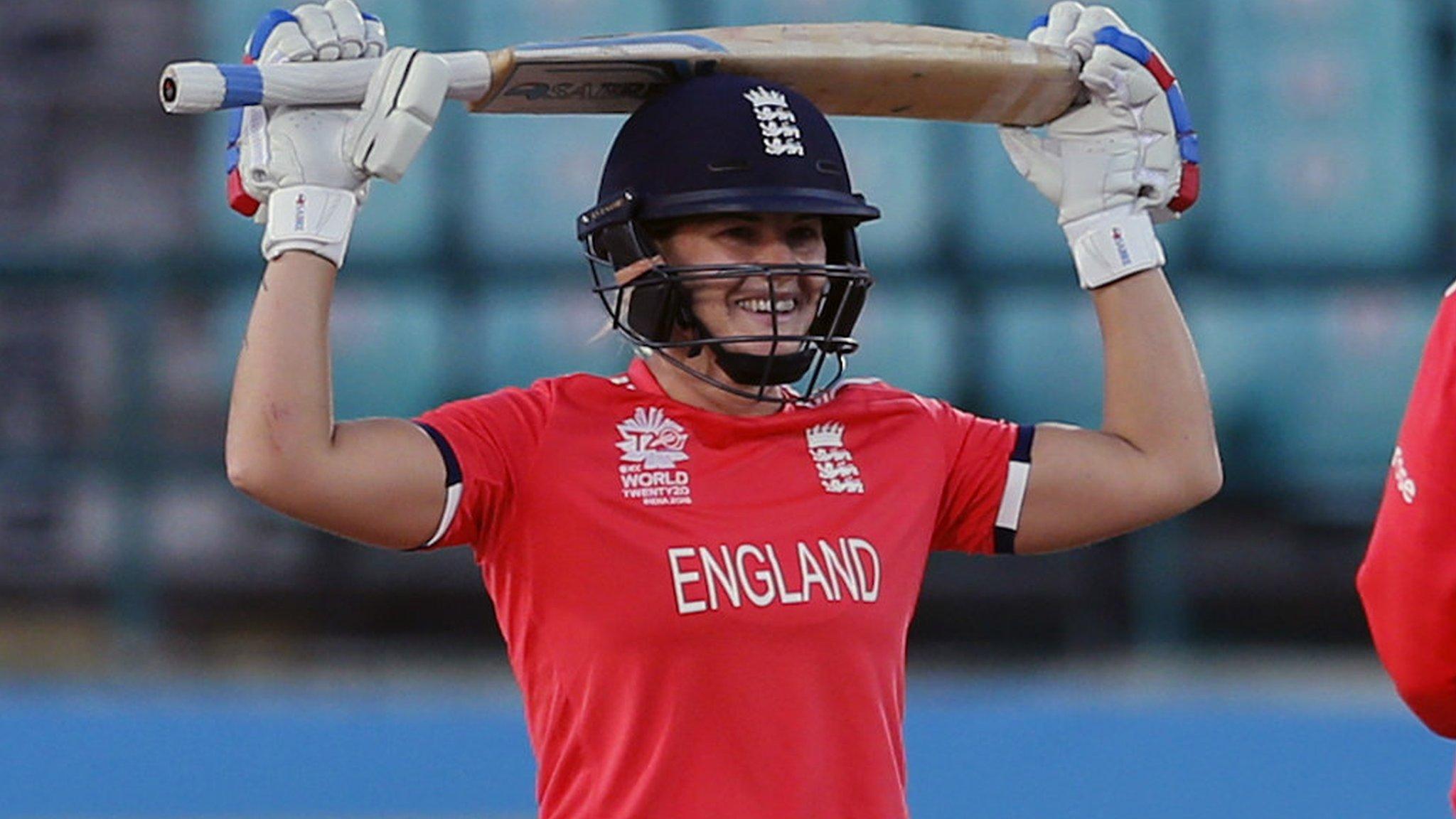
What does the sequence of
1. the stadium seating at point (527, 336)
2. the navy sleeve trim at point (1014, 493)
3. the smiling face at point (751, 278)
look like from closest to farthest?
the smiling face at point (751, 278)
the navy sleeve trim at point (1014, 493)
the stadium seating at point (527, 336)

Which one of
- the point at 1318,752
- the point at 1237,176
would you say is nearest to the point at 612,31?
the point at 1237,176

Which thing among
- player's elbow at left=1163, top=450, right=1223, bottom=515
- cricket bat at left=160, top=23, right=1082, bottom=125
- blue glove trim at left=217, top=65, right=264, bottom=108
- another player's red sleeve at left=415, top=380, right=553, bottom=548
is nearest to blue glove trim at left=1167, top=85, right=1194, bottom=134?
cricket bat at left=160, top=23, right=1082, bottom=125

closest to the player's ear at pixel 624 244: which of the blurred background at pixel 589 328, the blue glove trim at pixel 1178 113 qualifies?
the blue glove trim at pixel 1178 113

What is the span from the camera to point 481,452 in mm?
2432

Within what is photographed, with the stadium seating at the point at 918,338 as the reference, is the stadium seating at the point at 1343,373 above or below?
below

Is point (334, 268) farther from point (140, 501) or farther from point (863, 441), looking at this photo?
point (140, 501)

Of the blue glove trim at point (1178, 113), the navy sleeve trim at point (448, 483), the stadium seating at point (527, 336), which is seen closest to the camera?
the navy sleeve trim at point (448, 483)

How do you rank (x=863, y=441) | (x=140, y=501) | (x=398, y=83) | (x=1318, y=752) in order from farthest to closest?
(x=140, y=501) → (x=1318, y=752) → (x=863, y=441) → (x=398, y=83)

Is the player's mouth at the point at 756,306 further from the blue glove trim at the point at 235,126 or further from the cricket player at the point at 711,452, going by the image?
the blue glove trim at the point at 235,126

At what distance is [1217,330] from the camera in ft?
20.8

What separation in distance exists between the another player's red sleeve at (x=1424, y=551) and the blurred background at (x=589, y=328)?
9.45 feet

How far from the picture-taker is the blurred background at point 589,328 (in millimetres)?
5703

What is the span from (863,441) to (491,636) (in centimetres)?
374

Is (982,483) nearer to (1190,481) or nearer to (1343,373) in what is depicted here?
(1190,481)
